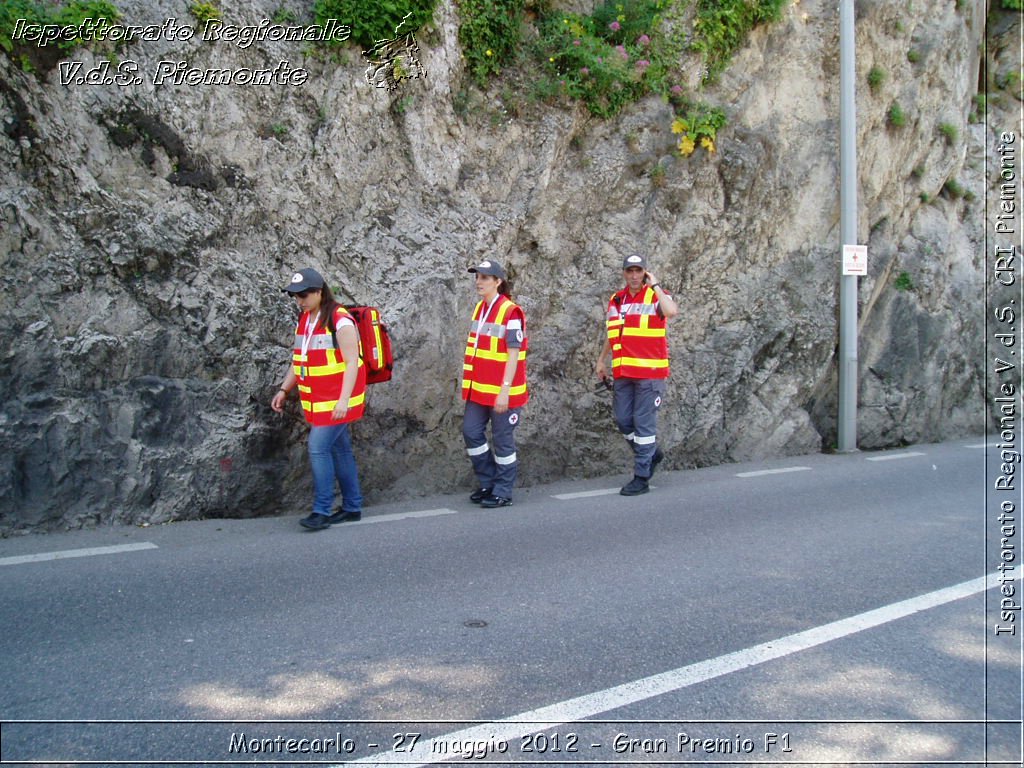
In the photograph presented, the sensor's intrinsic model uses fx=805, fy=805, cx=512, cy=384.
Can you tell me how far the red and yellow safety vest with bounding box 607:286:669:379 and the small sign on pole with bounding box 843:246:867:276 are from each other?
12.0 ft

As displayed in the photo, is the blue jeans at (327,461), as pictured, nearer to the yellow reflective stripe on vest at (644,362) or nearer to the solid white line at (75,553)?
the solid white line at (75,553)

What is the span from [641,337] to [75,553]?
4.87m

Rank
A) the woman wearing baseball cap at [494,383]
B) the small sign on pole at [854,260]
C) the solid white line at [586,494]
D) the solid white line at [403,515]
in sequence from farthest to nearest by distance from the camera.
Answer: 1. the small sign on pole at [854,260]
2. the solid white line at [586,494]
3. the woman wearing baseball cap at [494,383]
4. the solid white line at [403,515]

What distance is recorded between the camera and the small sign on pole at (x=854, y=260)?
9.84 metres

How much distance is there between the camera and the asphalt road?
3.11 m

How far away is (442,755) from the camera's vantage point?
3.00 m

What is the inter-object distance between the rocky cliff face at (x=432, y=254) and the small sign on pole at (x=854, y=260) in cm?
30

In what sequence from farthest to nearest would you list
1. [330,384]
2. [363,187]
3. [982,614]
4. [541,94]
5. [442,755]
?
[541,94] → [363,187] → [330,384] → [982,614] → [442,755]

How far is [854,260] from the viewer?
9852mm

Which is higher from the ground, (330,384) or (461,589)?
(330,384)

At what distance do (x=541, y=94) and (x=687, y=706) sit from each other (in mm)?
6974

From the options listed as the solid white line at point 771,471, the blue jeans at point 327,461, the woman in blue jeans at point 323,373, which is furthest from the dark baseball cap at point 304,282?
the solid white line at point 771,471

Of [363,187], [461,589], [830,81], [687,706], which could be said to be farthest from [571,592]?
[830,81]

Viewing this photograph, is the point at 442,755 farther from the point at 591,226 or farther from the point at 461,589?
the point at 591,226
